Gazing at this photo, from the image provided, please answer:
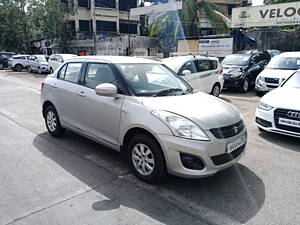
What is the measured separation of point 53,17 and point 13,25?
10.1 m

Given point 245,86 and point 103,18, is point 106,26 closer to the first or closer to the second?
point 103,18

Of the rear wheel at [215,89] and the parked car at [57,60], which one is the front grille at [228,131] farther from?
the parked car at [57,60]

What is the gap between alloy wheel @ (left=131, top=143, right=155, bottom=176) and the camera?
11.0 ft

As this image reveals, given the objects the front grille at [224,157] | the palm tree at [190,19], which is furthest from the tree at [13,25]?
the front grille at [224,157]

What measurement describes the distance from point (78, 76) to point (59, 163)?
1.55 metres

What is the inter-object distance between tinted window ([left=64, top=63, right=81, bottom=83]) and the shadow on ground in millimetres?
1387

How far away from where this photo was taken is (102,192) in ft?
10.6

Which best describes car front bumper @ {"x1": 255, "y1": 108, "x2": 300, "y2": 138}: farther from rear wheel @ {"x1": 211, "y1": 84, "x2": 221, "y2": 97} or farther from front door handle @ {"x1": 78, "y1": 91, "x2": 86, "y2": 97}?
rear wheel @ {"x1": 211, "y1": 84, "x2": 221, "y2": 97}

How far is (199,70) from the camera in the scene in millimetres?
8891

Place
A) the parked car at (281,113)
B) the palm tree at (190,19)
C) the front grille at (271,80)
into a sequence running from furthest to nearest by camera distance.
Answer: the palm tree at (190,19), the front grille at (271,80), the parked car at (281,113)

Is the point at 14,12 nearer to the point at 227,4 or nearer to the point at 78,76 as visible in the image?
the point at 227,4

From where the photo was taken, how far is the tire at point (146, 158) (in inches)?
127

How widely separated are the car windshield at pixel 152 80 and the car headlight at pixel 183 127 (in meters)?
0.67

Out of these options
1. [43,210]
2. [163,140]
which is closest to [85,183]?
[43,210]
